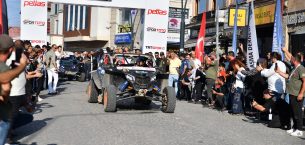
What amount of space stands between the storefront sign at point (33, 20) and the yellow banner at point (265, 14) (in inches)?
449

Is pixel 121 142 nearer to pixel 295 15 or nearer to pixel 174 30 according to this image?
pixel 295 15

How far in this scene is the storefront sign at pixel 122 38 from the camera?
165 ft

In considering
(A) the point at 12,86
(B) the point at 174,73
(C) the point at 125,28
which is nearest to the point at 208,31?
(C) the point at 125,28

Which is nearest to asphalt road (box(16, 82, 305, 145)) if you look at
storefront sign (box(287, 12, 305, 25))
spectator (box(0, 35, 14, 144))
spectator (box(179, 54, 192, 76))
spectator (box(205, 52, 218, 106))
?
spectator (box(205, 52, 218, 106))

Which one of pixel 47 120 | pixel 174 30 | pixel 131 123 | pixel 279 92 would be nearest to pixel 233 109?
pixel 279 92


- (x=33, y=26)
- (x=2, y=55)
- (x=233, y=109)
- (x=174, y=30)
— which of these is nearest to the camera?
(x=2, y=55)

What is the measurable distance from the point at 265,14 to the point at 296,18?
3.44 m

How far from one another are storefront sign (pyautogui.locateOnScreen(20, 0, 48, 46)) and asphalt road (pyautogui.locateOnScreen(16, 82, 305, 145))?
330 inches

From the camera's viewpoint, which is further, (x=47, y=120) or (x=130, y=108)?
(x=130, y=108)

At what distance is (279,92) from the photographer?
11938mm

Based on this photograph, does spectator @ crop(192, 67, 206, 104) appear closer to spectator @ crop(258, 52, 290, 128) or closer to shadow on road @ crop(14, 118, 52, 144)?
spectator @ crop(258, 52, 290, 128)

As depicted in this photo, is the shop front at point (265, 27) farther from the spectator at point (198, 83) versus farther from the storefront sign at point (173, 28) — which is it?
the storefront sign at point (173, 28)

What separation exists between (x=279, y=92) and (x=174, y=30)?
3886 cm

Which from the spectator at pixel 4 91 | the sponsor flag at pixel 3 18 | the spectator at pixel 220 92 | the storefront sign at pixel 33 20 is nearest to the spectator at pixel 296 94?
the spectator at pixel 220 92
